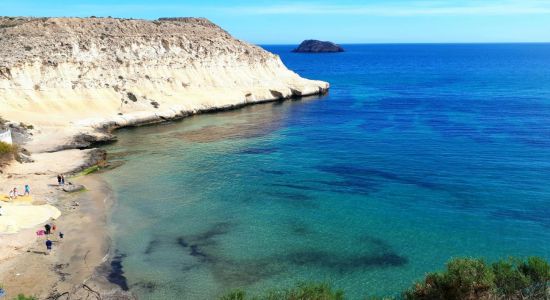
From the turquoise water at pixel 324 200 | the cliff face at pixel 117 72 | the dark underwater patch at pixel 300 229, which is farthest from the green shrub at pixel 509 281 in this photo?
the cliff face at pixel 117 72

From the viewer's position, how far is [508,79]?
12562 cm

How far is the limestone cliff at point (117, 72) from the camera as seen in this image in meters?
65.4

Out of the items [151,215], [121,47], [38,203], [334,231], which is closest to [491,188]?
[334,231]

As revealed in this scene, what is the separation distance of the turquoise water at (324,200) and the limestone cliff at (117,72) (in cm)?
708

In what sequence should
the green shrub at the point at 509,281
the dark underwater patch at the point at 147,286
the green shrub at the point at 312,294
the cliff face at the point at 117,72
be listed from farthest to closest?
the cliff face at the point at 117,72, the dark underwater patch at the point at 147,286, the green shrub at the point at 509,281, the green shrub at the point at 312,294

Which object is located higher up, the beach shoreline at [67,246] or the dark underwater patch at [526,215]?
the dark underwater patch at [526,215]

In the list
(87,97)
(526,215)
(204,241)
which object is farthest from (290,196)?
(87,97)

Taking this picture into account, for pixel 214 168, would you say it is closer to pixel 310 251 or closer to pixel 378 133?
pixel 310 251

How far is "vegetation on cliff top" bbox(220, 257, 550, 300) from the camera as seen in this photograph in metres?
18.3

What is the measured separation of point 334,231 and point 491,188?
638 inches

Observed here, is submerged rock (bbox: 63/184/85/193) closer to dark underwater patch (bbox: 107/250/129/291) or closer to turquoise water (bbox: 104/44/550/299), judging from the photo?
turquoise water (bbox: 104/44/550/299)

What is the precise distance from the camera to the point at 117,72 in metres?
75.8

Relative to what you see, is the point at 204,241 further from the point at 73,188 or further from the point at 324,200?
the point at 73,188

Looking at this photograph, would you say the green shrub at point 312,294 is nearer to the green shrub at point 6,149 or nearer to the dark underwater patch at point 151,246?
the dark underwater patch at point 151,246
